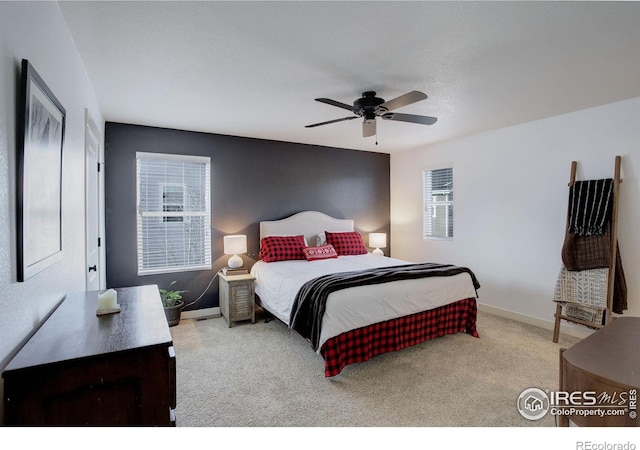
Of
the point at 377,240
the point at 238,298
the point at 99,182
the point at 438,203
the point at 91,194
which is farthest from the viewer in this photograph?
the point at 377,240

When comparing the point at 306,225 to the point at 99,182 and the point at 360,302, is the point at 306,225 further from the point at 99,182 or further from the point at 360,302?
the point at 99,182

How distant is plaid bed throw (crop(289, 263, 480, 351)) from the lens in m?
2.65

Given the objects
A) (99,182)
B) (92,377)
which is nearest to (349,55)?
(92,377)

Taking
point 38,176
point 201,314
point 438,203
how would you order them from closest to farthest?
point 38,176, point 201,314, point 438,203

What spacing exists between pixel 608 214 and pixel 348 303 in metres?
2.67

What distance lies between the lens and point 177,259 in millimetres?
4105

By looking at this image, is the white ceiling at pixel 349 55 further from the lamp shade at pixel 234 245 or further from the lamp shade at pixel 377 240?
the lamp shade at pixel 377 240

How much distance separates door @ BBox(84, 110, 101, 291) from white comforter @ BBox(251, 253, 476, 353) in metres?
1.65

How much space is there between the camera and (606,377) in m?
1.11

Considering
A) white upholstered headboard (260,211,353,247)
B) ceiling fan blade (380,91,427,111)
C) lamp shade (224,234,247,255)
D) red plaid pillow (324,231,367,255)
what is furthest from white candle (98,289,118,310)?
red plaid pillow (324,231,367,255)

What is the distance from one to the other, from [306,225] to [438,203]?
2107mm

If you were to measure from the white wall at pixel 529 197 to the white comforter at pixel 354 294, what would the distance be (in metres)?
0.98

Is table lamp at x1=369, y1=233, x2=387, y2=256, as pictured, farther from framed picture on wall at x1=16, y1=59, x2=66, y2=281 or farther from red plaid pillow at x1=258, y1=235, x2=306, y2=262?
framed picture on wall at x1=16, y1=59, x2=66, y2=281
